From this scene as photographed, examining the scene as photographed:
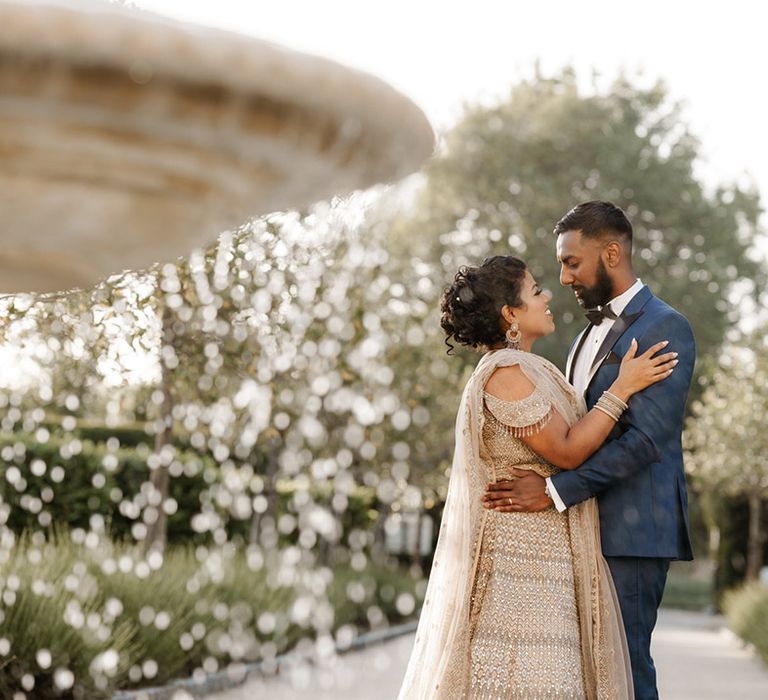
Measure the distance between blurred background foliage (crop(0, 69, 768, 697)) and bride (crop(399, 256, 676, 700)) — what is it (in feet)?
2.48

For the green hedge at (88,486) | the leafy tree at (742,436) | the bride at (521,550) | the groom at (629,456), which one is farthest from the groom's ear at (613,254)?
the leafy tree at (742,436)

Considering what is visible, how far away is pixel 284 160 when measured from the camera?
1.48 meters

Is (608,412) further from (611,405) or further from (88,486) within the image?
(88,486)

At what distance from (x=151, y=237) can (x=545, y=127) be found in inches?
1244

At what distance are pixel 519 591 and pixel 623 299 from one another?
1029 millimetres

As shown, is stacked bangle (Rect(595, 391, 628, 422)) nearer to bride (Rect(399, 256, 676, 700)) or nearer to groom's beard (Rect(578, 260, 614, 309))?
bride (Rect(399, 256, 676, 700))

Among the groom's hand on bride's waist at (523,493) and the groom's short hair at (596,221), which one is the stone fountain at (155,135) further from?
the groom's short hair at (596,221)

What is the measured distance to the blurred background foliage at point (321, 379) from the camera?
25.2 feet

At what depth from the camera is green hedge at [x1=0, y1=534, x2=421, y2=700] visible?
24.2 feet

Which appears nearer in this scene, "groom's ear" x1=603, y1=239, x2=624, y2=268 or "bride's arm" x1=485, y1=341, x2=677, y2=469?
"bride's arm" x1=485, y1=341, x2=677, y2=469

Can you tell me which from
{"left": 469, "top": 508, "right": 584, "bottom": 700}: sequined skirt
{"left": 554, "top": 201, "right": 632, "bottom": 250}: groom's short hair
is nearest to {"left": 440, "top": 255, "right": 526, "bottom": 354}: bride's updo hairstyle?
{"left": 554, "top": 201, "right": 632, "bottom": 250}: groom's short hair

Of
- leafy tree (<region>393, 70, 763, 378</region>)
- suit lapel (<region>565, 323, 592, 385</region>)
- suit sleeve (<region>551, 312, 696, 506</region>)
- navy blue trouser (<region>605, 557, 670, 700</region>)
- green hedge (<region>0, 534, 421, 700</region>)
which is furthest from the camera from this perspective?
leafy tree (<region>393, 70, 763, 378</region>)

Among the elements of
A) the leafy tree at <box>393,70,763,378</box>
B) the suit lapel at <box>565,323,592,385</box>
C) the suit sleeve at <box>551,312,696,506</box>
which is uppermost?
the leafy tree at <box>393,70,763,378</box>

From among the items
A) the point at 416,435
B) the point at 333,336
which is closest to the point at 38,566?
the point at 333,336
